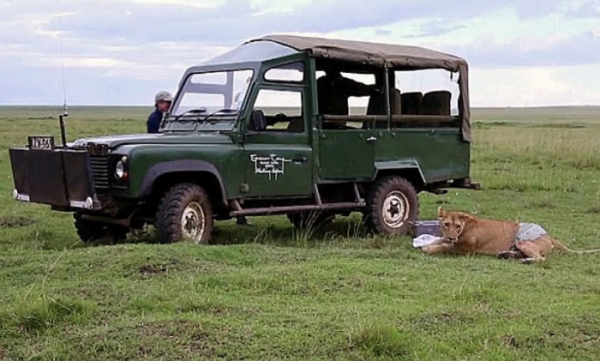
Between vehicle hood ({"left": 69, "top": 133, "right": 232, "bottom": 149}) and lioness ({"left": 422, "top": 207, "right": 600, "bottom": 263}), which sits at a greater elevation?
vehicle hood ({"left": 69, "top": 133, "right": 232, "bottom": 149})

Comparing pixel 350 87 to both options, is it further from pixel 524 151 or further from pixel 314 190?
pixel 524 151

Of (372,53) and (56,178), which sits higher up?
(372,53)

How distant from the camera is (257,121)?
922cm

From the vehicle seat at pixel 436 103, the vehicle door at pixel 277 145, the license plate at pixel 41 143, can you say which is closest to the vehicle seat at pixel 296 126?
the vehicle door at pixel 277 145

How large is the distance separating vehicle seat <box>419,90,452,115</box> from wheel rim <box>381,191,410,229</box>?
1.22 m

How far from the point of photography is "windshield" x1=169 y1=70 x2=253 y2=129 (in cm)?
930

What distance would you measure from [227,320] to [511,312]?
5.96 ft

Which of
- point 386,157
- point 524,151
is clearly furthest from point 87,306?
point 524,151

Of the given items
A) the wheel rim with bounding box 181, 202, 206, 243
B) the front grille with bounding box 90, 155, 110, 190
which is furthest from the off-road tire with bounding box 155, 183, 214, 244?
the front grille with bounding box 90, 155, 110, 190

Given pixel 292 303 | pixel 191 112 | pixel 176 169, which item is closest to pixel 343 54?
pixel 191 112

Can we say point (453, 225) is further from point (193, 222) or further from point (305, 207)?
point (193, 222)

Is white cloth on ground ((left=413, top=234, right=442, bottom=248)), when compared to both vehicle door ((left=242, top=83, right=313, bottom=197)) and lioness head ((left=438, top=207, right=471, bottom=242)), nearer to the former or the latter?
lioness head ((left=438, top=207, right=471, bottom=242))

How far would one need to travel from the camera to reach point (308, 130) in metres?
9.66

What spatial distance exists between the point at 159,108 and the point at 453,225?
4.02m
